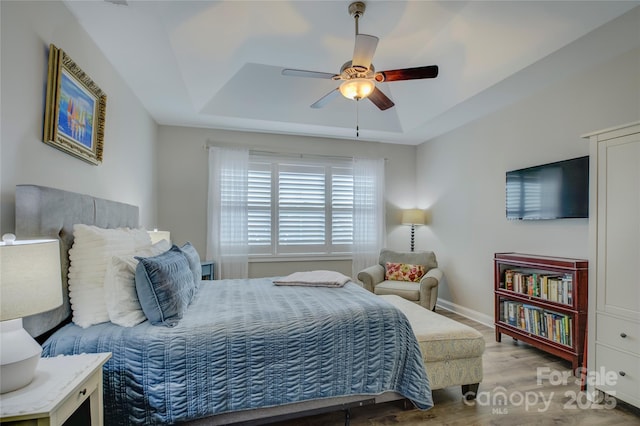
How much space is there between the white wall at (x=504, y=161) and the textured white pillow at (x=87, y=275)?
3.46 meters

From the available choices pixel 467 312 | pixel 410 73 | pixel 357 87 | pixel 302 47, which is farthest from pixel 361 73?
pixel 467 312

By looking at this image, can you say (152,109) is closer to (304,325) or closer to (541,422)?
(304,325)

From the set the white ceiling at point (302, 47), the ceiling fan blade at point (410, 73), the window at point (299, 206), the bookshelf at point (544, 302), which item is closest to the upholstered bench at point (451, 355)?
the bookshelf at point (544, 302)

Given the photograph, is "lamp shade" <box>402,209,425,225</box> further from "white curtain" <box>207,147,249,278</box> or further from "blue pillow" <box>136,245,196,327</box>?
"blue pillow" <box>136,245,196,327</box>

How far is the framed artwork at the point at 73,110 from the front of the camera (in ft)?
5.76

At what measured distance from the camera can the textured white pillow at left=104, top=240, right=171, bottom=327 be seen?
1.67m

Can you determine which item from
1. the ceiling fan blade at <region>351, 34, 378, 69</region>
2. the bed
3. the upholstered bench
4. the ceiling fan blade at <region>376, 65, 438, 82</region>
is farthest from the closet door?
the ceiling fan blade at <region>351, 34, 378, 69</region>

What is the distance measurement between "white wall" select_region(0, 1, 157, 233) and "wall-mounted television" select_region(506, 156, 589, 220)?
3.84 m

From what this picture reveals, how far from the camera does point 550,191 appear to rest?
302 centimetres

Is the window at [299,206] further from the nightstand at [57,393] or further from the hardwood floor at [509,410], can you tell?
the nightstand at [57,393]

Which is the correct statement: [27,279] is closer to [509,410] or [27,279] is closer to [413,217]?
[509,410]

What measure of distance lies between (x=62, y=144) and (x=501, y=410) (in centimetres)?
319

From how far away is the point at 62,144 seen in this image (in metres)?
1.88

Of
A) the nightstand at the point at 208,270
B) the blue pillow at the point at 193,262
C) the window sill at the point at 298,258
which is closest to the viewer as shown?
the blue pillow at the point at 193,262
